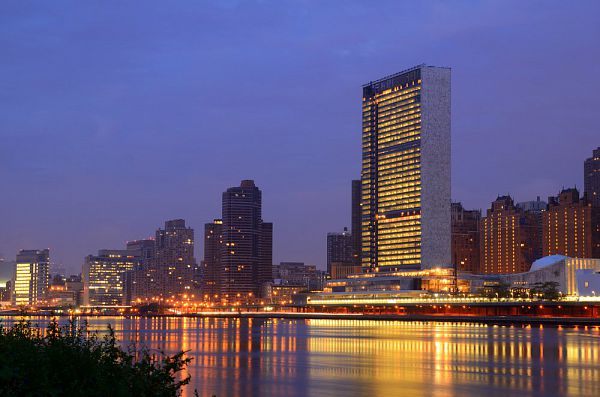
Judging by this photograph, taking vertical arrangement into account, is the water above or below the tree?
below

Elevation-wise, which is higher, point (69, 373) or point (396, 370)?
point (69, 373)

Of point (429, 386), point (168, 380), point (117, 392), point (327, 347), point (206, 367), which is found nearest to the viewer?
point (117, 392)

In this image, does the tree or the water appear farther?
the water

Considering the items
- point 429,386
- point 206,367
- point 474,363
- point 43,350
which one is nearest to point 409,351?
point 474,363

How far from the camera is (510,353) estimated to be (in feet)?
298

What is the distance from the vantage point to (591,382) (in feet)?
198

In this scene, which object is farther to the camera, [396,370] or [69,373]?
[396,370]

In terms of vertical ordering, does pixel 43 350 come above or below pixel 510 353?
above

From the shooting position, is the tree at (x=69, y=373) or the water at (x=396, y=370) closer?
the tree at (x=69, y=373)

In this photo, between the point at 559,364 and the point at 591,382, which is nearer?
the point at 591,382

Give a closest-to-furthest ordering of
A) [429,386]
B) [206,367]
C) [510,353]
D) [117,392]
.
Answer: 1. [117,392]
2. [429,386]
3. [206,367]
4. [510,353]

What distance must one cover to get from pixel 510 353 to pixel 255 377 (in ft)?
122

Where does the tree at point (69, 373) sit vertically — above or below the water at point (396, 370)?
above

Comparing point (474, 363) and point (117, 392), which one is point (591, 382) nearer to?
point (474, 363)
